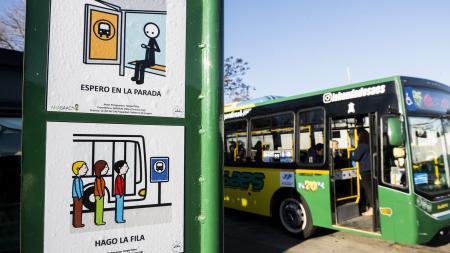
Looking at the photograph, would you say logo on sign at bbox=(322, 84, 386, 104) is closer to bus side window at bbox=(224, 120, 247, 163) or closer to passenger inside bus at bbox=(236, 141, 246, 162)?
bus side window at bbox=(224, 120, 247, 163)

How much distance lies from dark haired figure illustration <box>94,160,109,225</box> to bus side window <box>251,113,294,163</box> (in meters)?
6.63

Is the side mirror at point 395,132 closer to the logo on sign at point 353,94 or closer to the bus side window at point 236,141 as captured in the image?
the logo on sign at point 353,94

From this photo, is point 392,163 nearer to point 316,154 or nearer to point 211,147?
point 316,154

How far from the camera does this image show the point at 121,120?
1.31 meters

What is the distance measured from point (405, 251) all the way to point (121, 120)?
6.52m

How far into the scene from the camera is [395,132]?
5.57 metres

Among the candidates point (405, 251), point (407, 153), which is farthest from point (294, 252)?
point (407, 153)

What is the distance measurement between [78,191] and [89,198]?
44 mm

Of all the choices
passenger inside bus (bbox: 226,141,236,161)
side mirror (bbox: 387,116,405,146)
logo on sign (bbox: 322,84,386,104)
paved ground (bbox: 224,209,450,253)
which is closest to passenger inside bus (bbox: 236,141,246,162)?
passenger inside bus (bbox: 226,141,236,161)

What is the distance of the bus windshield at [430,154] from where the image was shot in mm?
5852

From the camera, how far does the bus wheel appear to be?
4.01 feet

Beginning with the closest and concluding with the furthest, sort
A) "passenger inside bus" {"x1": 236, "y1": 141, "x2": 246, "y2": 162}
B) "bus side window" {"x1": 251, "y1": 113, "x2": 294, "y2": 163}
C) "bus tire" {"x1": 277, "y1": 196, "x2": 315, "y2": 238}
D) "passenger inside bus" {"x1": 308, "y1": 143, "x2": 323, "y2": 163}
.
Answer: "passenger inside bus" {"x1": 308, "y1": 143, "x2": 323, "y2": 163}, "bus tire" {"x1": 277, "y1": 196, "x2": 315, "y2": 238}, "bus side window" {"x1": 251, "y1": 113, "x2": 294, "y2": 163}, "passenger inside bus" {"x1": 236, "y1": 141, "x2": 246, "y2": 162}

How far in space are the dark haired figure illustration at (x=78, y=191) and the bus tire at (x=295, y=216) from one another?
6.52m

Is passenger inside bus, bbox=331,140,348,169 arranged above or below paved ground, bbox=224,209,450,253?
above
